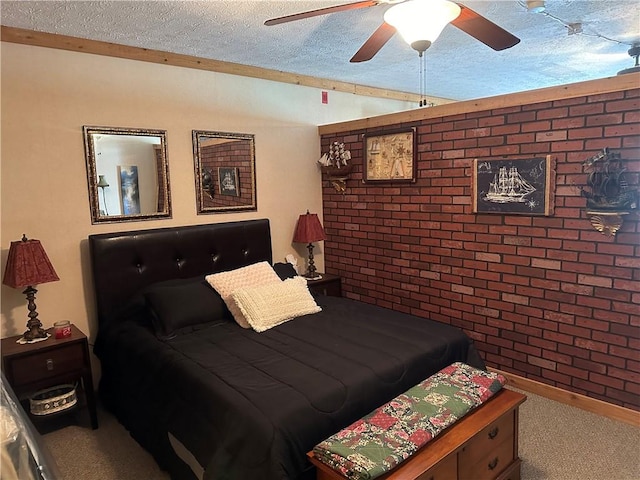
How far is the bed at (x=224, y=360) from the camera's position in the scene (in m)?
1.77

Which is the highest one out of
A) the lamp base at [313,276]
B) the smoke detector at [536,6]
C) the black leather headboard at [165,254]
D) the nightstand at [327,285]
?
the smoke detector at [536,6]

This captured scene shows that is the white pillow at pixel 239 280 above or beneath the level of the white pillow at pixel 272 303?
above

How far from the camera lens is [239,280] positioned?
3.08m

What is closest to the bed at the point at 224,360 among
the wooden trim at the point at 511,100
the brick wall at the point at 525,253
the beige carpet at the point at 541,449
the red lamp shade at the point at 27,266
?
the beige carpet at the point at 541,449

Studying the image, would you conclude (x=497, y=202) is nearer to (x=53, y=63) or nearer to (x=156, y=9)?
(x=156, y=9)

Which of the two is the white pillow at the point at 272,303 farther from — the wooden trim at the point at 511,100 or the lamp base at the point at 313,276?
the wooden trim at the point at 511,100

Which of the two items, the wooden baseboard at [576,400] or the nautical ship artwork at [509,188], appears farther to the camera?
the nautical ship artwork at [509,188]

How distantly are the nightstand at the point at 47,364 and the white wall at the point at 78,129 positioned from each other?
1.23ft

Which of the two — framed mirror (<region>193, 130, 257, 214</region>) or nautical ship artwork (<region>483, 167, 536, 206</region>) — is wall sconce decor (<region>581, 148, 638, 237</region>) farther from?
framed mirror (<region>193, 130, 257, 214</region>)

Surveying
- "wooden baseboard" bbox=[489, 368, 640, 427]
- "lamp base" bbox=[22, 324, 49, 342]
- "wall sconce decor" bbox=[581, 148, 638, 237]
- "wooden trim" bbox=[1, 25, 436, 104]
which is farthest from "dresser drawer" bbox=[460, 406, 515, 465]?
"wooden trim" bbox=[1, 25, 436, 104]

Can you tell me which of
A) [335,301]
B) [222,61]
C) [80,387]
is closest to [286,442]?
[335,301]

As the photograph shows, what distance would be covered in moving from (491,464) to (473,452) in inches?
7.7

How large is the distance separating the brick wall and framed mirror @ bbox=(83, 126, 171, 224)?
A: 171 centimetres

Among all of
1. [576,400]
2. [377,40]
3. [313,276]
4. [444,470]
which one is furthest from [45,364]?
[576,400]
